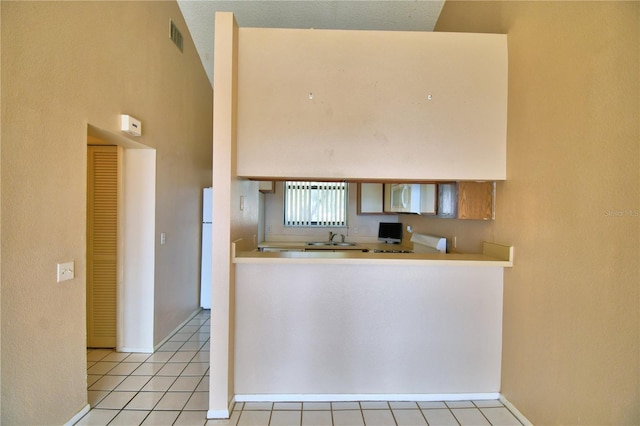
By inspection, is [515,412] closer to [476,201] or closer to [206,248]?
[476,201]

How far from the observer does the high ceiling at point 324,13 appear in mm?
3324

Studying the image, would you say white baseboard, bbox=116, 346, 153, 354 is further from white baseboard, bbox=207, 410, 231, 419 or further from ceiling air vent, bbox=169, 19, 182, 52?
ceiling air vent, bbox=169, 19, 182, 52

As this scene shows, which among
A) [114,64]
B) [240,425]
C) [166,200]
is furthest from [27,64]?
[240,425]

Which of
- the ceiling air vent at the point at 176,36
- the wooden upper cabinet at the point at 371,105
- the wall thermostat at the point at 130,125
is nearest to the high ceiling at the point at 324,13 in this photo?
the ceiling air vent at the point at 176,36

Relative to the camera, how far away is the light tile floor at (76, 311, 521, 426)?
6.74 ft

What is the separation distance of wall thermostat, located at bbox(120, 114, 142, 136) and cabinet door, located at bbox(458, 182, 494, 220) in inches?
110

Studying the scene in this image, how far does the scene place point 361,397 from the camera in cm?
227

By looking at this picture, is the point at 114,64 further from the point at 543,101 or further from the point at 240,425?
the point at 543,101

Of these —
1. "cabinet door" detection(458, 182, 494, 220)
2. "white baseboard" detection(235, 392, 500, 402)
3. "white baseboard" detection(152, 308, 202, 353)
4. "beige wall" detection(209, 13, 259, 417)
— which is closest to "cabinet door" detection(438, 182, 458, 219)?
"cabinet door" detection(458, 182, 494, 220)

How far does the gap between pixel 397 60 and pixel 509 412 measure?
2.63 meters

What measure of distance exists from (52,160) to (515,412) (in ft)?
11.2

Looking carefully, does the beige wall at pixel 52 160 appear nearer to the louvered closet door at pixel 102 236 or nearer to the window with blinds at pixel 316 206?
the louvered closet door at pixel 102 236

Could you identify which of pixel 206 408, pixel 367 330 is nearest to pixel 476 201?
pixel 367 330

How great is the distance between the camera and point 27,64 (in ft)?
5.53
